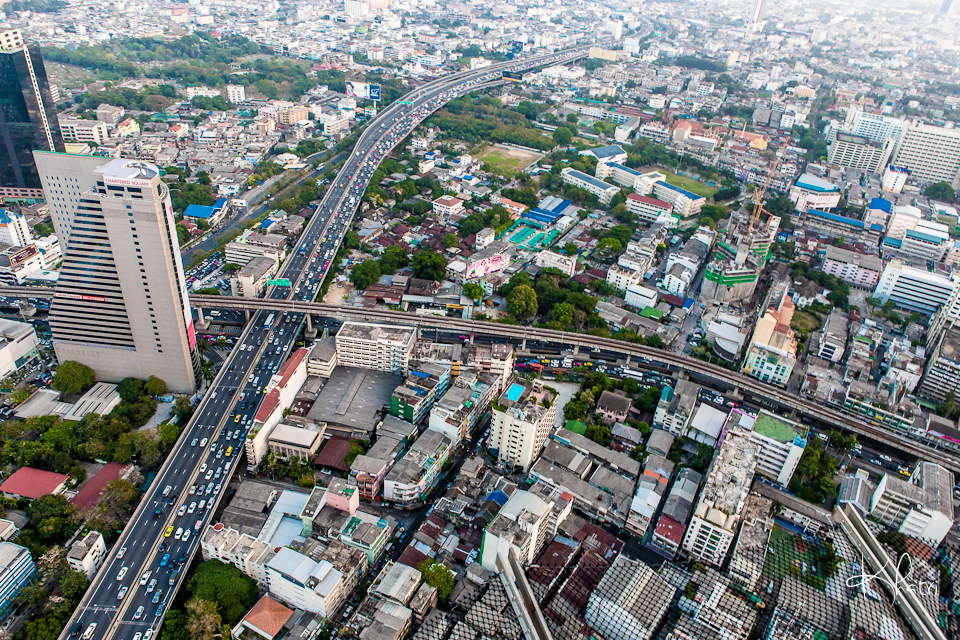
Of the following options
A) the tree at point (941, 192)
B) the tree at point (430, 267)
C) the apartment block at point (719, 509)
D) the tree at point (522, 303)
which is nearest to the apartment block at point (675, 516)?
the apartment block at point (719, 509)

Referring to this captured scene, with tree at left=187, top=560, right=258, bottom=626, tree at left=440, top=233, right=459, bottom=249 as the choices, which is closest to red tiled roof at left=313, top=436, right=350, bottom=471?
A: tree at left=187, top=560, right=258, bottom=626

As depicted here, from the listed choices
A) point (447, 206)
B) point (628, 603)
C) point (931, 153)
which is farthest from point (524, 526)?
point (931, 153)

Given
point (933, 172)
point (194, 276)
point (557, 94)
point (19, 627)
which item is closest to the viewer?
point (19, 627)

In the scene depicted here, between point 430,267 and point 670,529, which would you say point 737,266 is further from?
point 670,529

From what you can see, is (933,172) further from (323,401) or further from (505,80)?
(323,401)

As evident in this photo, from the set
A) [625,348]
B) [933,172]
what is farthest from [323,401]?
[933,172]

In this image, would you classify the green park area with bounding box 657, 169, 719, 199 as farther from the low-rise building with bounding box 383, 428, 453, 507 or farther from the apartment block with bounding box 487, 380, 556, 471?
the low-rise building with bounding box 383, 428, 453, 507

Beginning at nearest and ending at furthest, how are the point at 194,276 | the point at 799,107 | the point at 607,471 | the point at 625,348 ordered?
1. the point at 607,471
2. the point at 625,348
3. the point at 194,276
4. the point at 799,107
